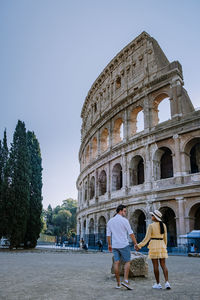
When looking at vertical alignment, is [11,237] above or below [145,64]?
below

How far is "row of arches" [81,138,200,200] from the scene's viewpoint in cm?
1950

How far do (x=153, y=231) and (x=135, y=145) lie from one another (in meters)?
16.1

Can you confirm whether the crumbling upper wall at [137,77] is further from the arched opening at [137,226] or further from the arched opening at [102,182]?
the arched opening at [137,226]

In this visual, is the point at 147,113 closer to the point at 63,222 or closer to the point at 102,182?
the point at 102,182

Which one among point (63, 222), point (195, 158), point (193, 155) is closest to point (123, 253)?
point (195, 158)

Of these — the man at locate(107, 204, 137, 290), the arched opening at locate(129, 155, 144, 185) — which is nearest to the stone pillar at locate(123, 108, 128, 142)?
the arched opening at locate(129, 155, 144, 185)

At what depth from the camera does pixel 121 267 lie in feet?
20.1

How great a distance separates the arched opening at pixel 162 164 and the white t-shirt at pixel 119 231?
14532 millimetres

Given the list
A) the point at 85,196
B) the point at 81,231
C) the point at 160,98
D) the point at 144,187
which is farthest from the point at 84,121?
the point at 144,187

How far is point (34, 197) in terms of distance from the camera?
22.6 m

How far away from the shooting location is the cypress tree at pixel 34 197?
2198 centimetres

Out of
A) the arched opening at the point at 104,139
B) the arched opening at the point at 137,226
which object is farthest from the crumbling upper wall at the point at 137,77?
the arched opening at the point at 137,226

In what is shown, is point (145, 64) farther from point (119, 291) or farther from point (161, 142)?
point (119, 291)

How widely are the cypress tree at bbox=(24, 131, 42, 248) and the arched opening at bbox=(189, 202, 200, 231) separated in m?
11.8
